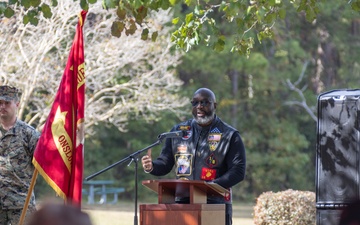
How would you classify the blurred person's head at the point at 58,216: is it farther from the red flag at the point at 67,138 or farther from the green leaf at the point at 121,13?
the green leaf at the point at 121,13

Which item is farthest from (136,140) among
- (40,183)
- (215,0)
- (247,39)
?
(247,39)

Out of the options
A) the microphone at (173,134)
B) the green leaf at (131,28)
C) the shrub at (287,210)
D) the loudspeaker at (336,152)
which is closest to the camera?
the microphone at (173,134)

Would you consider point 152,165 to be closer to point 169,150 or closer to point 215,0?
point 169,150

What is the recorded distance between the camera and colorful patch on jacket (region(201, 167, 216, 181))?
7.79m

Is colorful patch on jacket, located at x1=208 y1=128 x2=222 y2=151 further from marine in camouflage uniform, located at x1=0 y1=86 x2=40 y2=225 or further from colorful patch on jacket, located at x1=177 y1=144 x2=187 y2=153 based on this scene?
marine in camouflage uniform, located at x1=0 y1=86 x2=40 y2=225

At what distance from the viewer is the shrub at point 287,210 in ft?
52.2

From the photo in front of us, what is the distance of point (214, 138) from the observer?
311 inches

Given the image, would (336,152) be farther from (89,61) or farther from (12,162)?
(89,61)

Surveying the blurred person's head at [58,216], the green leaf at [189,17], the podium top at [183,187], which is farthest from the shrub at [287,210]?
the blurred person's head at [58,216]

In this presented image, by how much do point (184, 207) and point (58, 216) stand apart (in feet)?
15.7

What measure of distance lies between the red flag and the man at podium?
2.21 feet

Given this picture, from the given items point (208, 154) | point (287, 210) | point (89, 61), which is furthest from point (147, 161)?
point (89, 61)

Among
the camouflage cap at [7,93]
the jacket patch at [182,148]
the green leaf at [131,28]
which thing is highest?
the green leaf at [131,28]

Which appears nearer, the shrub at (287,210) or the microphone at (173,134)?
the microphone at (173,134)
